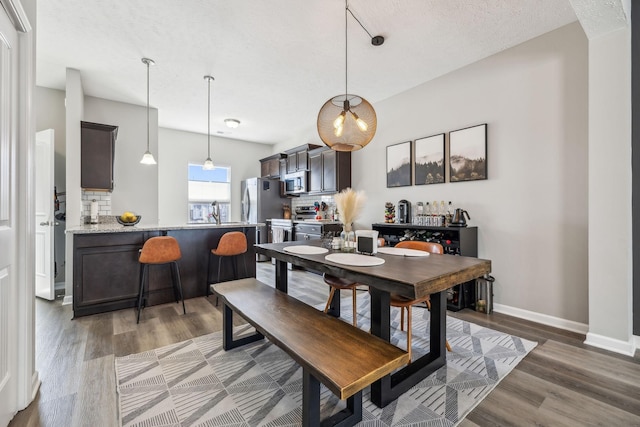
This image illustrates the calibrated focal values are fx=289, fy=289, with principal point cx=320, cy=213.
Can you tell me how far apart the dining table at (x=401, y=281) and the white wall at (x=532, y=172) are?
1565 millimetres

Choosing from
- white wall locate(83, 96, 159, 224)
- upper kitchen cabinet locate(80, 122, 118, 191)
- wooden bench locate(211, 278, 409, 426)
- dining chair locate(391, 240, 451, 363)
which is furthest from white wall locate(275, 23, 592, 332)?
white wall locate(83, 96, 159, 224)

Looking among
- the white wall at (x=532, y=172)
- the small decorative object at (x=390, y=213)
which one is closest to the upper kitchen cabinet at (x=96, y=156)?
the small decorative object at (x=390, y=213)

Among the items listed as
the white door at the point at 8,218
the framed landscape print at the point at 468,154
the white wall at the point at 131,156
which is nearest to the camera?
the white door at the point at 8,218

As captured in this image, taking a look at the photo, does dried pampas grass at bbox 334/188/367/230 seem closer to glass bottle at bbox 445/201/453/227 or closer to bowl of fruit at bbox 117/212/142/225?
glass bottle at bbox 445/201/453/227

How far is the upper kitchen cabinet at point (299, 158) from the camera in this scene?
5766 mm

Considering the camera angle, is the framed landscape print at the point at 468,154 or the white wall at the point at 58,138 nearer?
the framed landscape print at the point at 468,154

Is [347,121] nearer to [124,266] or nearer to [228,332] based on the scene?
[228,332]

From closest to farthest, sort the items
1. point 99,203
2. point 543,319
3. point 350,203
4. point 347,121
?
point 350,203, point 347,121, point 543,319, point 99,203

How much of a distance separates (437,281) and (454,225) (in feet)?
7.05

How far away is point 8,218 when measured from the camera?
1.54 m

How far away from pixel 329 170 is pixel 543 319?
11.8 ft

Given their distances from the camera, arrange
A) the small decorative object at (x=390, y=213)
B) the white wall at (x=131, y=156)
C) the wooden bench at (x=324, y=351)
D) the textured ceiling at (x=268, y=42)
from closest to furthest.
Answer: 1. the wooden bench at (x=324, y=351)
2. the textured ceiling at (x=268, y=42)
3. the small decorative object at (x=390, y=213)
4. the white wall at (x=131, y=156)

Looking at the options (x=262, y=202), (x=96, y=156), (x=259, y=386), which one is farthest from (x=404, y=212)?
(x=96, y=156)

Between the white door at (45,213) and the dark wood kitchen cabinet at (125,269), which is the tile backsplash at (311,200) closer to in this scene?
the dark wood kitchen cabinet at (125,269)
